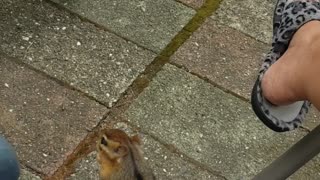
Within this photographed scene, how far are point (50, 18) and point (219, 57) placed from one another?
29.1 inches

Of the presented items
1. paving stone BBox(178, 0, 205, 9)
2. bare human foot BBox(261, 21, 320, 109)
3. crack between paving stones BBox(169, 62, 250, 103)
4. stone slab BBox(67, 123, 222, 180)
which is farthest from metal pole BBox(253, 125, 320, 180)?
paving stone BBox(178, 0, 205, 9)

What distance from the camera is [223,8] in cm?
344

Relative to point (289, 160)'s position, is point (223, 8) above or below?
below

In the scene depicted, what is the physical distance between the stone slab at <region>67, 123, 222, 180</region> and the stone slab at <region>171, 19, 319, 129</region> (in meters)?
0.46

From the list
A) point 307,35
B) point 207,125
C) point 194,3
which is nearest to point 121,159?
point 307,35

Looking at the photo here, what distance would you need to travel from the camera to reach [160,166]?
2.69 metres

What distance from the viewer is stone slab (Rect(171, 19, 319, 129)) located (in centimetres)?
307

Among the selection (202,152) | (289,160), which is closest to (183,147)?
(202,152)

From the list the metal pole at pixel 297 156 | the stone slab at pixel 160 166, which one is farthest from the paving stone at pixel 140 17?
the metal pole at pixel 297 156

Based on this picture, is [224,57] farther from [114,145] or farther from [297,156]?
[297,156]

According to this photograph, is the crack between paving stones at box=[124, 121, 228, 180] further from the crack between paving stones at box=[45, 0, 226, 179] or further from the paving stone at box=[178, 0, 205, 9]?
the paving stone at box=[178, 0, 205, 9]

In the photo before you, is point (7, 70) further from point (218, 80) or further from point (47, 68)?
point (218, 80)

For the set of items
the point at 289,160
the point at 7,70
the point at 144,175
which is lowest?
the point at 7,70

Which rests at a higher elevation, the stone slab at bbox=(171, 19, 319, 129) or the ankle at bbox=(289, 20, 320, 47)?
the ankle at bbox=(289, 20, 320, 47)
